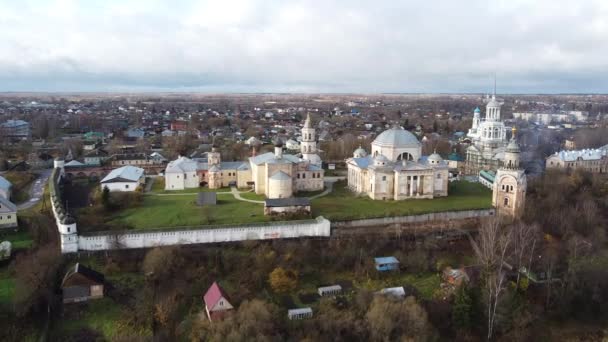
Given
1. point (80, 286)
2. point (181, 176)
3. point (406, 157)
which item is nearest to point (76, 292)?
point (80, 286)

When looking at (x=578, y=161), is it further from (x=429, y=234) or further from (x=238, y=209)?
(x=238, y=209)

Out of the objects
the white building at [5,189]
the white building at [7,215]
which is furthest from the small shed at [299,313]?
the white building at [5,189]

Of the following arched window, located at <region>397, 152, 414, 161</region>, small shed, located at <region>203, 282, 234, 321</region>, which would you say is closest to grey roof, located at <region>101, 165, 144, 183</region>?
small shed, located at <region>203, 282, 234, 321</region>

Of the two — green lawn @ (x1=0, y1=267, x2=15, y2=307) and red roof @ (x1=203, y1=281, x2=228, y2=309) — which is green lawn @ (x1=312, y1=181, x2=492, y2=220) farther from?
green lawn @ (x1=0, y1=267, x2=15, y2=307)

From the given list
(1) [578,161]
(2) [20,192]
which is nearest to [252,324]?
(2) [20,192]

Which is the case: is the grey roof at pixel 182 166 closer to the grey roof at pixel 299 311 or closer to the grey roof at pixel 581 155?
the grey roof at pixel 299 311

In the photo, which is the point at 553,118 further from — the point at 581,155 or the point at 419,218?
the point at 419,218
